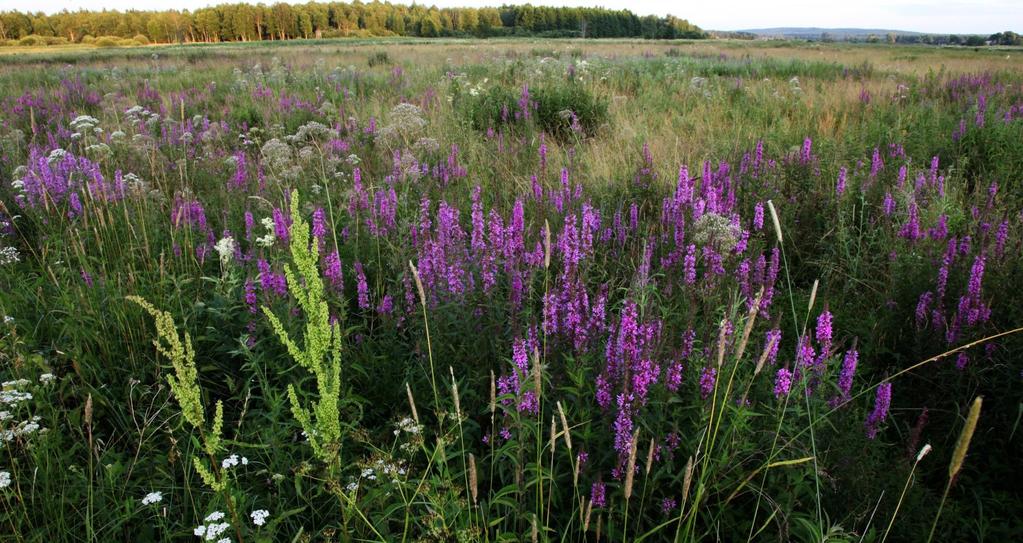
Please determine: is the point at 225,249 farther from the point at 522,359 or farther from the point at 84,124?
the point at 84,124

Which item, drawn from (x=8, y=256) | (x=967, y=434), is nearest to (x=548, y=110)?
(x=8, y=256)

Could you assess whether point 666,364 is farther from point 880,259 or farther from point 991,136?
point 991,136

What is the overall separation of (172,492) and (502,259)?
1.97m

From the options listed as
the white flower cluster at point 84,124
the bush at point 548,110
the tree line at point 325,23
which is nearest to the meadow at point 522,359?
the white flower cluster at point 84,124

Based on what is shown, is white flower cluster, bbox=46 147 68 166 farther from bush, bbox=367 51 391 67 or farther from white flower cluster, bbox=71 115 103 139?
bush, bbox=367 51 391 67

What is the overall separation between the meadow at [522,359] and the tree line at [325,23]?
8112 cm

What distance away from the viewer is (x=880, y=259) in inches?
155

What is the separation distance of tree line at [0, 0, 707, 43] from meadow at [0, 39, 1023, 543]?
8112cm

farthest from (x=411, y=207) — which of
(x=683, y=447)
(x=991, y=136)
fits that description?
(x=991, y=136)

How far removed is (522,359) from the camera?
209cm

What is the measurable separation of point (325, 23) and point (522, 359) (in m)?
116

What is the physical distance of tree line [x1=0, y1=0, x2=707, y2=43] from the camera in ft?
284

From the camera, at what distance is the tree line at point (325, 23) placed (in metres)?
86.6

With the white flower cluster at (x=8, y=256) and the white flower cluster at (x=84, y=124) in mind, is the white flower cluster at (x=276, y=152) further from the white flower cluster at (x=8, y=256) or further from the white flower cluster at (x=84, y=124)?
the white flower cluster at (x=8, y=256)
